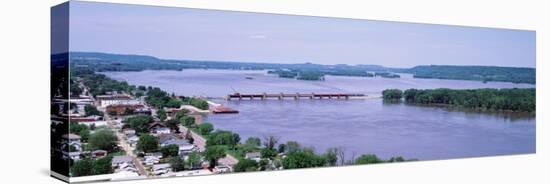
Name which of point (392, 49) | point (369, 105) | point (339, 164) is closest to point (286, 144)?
point (339, 164)

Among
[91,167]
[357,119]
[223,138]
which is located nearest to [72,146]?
[91,167]

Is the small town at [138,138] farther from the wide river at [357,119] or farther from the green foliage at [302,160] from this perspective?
the green foliage at [302,160]

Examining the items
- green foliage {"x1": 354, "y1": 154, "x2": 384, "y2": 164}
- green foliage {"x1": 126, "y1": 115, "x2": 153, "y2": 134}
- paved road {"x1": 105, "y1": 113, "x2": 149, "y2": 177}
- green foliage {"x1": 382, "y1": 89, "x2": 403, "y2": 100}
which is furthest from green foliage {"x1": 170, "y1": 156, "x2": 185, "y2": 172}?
green foliage {"x1": 382, "y1": 89, "x2": 403, "y2": 100}

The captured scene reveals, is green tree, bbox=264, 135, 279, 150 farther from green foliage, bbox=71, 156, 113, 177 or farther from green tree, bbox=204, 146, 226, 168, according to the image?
green foliage, bbox=71, 156, 113, 177

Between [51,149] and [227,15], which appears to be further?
[227,15]

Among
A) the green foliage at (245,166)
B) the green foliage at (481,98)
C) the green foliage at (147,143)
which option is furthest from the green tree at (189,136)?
the green foliage at (481,98)

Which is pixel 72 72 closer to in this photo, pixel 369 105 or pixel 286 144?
pixel 286 144
